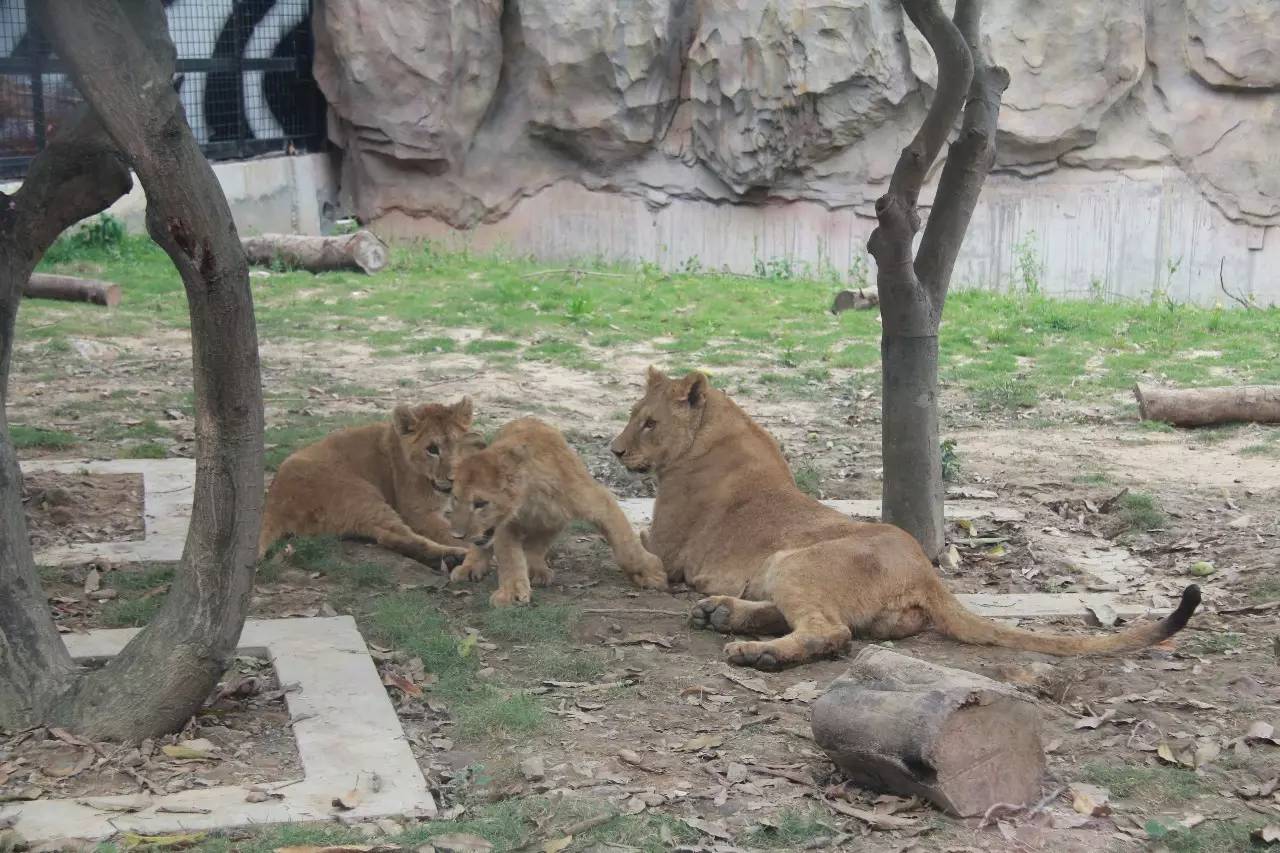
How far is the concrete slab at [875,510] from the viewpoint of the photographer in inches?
327

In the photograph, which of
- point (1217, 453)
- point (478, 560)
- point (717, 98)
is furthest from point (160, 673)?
point (717, 98)

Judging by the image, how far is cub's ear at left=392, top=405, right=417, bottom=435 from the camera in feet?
24.5

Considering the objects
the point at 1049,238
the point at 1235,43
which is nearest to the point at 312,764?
the point at 1049,238

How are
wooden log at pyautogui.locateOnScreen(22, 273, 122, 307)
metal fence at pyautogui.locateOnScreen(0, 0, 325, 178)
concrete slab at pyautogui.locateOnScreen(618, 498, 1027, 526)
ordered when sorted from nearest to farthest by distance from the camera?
concrete slab at pyautogui.locateOnScreen(618, 498, 1027, 526) → wooden log at pyautogui.locateOnScreen(22, 273, 122, 307) → metal fence at pyautogui.locateOnScreen(0, 0, 325, 178)

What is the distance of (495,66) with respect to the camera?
65.0ft

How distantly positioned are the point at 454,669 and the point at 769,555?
156 cm

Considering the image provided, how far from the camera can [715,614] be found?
627cm

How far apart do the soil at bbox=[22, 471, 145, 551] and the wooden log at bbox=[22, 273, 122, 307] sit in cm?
629

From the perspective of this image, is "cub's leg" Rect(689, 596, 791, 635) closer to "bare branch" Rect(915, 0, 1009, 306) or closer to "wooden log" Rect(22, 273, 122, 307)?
"bare branch" Rect(915, 0, 1009, 306)

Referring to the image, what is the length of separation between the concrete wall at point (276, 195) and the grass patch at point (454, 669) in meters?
12.2

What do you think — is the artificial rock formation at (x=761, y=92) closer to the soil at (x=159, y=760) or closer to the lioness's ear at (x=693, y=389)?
the lioness's ear at (x=693, y=389)

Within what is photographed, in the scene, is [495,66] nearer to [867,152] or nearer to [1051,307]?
[867,152]

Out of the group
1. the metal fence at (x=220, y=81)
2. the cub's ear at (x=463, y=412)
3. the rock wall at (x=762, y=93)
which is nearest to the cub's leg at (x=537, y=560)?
the cub's ear at (x=463, y=412)

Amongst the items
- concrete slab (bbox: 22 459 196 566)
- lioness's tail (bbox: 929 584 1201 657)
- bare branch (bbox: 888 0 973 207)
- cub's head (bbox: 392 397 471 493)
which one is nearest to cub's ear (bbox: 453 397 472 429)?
cub's head (bbox: 392 397 471 493)
